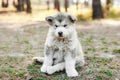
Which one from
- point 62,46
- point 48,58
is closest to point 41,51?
point 48,58

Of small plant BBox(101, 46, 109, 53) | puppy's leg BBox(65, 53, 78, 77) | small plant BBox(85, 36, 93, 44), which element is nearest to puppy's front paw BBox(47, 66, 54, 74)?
puppy's leg BBox(65, 53, 78, 77)

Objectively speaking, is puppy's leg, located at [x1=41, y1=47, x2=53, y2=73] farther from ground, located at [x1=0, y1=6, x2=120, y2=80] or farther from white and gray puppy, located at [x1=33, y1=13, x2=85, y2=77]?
ground, located at [x1=0, y1=6, x2=120, y2=80]

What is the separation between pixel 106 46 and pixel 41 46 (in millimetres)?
1829

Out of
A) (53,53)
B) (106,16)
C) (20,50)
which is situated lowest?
(106,16)

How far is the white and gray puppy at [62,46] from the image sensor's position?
21.7ft

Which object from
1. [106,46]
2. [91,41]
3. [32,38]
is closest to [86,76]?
[106,46]

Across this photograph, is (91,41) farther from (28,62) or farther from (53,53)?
(53,53)

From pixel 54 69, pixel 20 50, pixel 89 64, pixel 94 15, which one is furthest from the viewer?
pixel 94 15

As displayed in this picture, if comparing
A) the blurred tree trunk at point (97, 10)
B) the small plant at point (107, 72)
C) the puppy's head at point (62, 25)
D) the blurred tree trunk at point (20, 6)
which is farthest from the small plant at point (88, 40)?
the blurred tree trunk at point (20, 6)

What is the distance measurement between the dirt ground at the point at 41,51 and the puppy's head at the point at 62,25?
2.66 ft

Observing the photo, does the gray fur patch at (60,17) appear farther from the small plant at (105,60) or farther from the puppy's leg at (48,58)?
the small plant at (105,60)

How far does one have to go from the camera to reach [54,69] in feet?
22.5

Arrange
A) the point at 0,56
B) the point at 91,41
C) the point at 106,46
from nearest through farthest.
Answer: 1. the point at 0,56
2. the point at 106,46
3. the point at 91,41

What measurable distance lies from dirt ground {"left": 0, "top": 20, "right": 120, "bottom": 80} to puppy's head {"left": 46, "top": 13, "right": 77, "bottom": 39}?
0.81 metres
